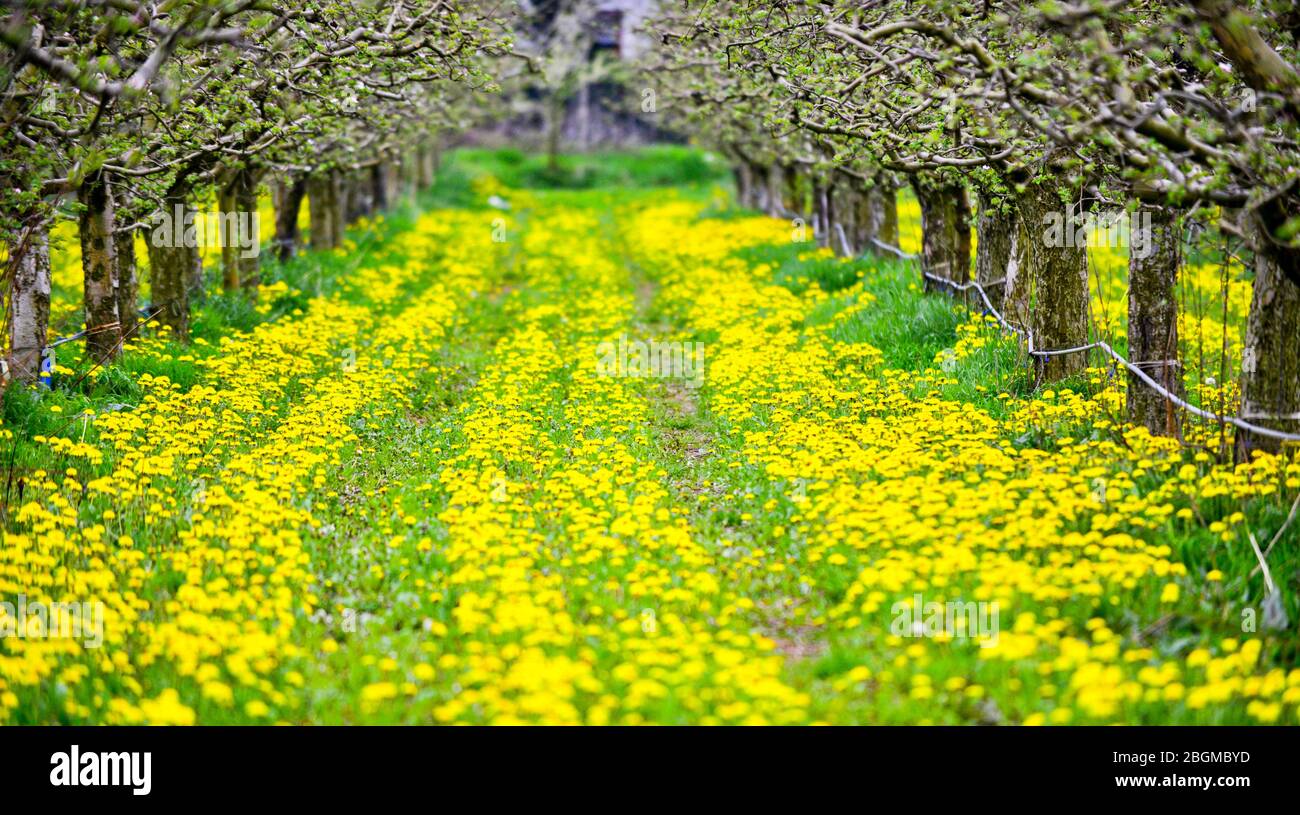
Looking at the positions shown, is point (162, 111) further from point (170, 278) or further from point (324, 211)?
point (324, 211)

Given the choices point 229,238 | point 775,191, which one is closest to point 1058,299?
point 229,238

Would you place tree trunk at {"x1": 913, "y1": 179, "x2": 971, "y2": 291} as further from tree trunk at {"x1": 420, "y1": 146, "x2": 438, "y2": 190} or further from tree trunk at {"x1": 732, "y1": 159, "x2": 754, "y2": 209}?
tree trunk at {"x1": 420, "y1": 146, "x2": 438, "y2": 190}

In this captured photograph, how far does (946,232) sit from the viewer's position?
658 inches

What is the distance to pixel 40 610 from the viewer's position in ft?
22.9

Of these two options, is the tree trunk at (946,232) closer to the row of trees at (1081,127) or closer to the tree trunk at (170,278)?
the row of trees at (1081,127)

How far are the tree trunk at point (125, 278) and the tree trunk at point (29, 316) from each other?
1.89 meters

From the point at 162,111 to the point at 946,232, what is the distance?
37.5ft

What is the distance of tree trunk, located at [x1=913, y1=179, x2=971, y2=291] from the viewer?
54.1 feet

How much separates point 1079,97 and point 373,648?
21.5 ft

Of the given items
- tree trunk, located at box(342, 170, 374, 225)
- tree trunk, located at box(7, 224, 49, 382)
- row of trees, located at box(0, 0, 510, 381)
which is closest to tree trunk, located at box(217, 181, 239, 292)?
row of trees, located at box(0, 0, 510, 381)

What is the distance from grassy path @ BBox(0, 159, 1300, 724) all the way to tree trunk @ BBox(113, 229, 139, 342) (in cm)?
109

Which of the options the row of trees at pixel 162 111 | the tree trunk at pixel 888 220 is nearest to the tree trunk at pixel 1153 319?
the row of trees at pixel 162 111

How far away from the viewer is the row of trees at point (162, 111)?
7703 millimetres
